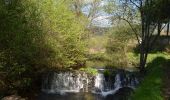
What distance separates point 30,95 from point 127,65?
16227 millimetres

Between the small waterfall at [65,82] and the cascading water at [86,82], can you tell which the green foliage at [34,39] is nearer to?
the small waterfall at [65,82]

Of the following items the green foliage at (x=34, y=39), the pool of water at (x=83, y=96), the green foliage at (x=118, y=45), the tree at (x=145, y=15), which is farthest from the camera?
the green foliage at (x=118, y=45)

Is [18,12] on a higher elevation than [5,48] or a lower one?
higher

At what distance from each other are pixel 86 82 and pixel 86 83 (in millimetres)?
80

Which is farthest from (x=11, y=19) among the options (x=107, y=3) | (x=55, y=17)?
(x=107, y=3)

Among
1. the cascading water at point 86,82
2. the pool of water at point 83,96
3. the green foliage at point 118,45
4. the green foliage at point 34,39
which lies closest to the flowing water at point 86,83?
the cascading water at point 86,82

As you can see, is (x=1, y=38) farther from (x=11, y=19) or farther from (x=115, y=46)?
(x=115, y=46)

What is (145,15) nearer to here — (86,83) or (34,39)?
A: (86,83)

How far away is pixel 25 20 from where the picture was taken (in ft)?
67.6

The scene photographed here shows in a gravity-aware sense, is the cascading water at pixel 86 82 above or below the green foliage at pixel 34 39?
below

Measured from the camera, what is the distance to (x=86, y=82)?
26.1 meters

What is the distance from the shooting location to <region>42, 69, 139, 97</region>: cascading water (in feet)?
84.3

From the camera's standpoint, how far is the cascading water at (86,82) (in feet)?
84.3

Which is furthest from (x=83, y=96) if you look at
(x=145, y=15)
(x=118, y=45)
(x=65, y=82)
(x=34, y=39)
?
(x=118, y=45)
